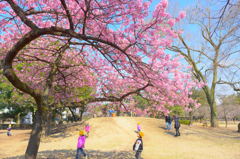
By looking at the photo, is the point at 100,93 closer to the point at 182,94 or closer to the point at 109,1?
the point at 182,94

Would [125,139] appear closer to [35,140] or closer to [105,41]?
[35,140]

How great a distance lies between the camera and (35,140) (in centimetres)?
577

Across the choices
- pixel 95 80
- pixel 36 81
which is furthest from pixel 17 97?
pixel 95 80

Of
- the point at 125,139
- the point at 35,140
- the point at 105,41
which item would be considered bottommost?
the point at 125,139

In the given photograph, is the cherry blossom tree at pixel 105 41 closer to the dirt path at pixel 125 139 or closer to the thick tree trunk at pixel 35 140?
the thick tree trunk at pixel 35 140

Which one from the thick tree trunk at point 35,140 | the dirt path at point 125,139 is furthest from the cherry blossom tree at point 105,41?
the dirt path at point 125,139

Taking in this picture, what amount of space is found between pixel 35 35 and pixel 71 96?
15.7ft

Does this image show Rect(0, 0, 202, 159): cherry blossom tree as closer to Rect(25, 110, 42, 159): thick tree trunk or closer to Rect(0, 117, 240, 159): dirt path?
Rect(25, 110, 42, 159): thick tree trunk

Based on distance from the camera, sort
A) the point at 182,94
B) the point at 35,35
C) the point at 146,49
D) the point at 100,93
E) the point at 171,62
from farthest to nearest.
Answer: the point at 100,93
the point at 182,94
the point at 171,62
the point at 146,49
the point at 35,35

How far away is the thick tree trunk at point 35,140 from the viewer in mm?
5580

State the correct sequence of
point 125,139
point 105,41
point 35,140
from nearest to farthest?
point 105,41, point 35,140, point 125,139

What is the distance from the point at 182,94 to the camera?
689 cm

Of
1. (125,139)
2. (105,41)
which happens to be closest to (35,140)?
(105,41)

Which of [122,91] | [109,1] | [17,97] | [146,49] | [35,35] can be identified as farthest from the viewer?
[17,97]
